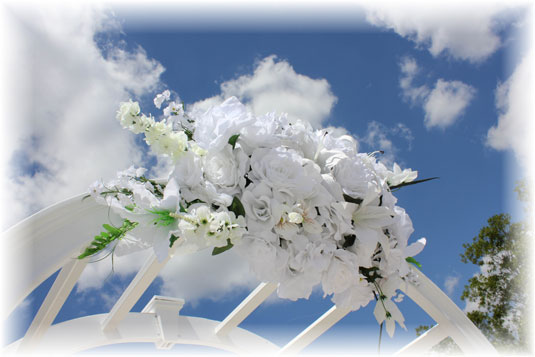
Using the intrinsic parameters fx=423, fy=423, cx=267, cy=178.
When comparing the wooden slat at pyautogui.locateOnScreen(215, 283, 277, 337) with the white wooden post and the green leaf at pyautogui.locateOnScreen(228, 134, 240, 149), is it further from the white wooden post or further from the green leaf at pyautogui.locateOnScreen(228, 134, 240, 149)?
the green leaf at pyautogui.locateOnScreen(228, 134, 240, 149)

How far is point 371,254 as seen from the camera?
1.48 metres

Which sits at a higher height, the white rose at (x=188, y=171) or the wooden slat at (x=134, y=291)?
the wooden slat at (x=134, y=291)

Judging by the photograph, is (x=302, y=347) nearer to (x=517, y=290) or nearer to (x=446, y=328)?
(x=446, y=328)

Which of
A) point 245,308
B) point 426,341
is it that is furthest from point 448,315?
point 245,308

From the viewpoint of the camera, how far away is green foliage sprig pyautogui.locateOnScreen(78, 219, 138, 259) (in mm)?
1291

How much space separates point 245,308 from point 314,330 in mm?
860

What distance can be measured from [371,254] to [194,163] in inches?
27.0

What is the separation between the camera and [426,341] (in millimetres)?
4656

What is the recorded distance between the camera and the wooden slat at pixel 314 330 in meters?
4.50

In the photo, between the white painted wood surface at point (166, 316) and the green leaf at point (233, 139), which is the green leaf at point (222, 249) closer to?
the green leaf at point (233, 139)

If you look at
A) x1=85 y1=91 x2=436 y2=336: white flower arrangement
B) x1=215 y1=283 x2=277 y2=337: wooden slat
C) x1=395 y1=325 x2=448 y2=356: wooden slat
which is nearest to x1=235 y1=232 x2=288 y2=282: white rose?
x1=85 y1=91 x2=436 y2=336: white flower arrangement

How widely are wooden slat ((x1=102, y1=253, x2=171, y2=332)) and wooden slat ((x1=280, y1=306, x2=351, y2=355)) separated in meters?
1.89

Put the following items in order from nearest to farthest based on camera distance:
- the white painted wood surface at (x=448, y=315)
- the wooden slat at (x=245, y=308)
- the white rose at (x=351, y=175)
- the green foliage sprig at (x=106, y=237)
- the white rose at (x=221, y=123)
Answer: the green foliage sprig at (x=106, y=237) → the white rose at (x=221, y=123) → the white rose at (x=351, y=175) → the white painted wood surface at (x=448, y=315) → the wooden slat at (x=245, y=308)

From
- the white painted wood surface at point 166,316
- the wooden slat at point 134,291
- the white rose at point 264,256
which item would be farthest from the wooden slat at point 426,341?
the white rose at point 264,256
